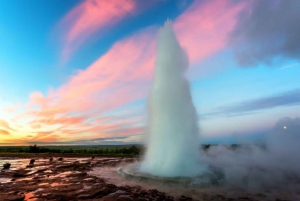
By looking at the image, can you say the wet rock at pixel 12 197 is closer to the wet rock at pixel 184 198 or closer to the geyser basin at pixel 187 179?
the geyser basin at pixel 187 179

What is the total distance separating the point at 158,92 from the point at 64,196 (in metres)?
13.1

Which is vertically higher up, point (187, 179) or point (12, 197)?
point (187, 179)

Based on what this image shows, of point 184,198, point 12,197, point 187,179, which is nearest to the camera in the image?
point 184,198

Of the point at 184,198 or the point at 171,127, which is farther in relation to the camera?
the point at 171,127

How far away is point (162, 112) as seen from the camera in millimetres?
20844

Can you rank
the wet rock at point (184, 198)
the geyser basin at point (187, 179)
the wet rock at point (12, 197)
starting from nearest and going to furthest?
the wet rock at point (184, 198) < the wet rock at point (12, 197) < the geyser basin at point (187, 179)

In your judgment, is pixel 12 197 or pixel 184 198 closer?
pixel 184 198

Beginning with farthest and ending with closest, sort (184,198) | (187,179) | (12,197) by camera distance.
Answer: (187,179) < (12,197) < (184,198)

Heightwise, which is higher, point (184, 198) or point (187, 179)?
point (187, 179)

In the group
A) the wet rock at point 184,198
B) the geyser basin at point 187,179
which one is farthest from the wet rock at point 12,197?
the wet rock at point 184,198

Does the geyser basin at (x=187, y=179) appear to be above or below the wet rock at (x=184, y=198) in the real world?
above

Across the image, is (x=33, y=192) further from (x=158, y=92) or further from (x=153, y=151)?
(x=158, y=92)

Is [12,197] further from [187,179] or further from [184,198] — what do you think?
[187,179]

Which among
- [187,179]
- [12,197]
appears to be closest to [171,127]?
[187,179]
